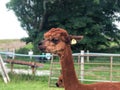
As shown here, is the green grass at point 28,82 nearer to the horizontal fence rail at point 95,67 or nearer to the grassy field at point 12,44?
the horizontal fence rail at point 95,67

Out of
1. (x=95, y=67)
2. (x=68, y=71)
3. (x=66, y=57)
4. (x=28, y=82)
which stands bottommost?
(x=28, y=82)

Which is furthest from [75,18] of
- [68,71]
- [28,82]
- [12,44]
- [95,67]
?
[68,71]

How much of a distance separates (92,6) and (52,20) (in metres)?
3.55

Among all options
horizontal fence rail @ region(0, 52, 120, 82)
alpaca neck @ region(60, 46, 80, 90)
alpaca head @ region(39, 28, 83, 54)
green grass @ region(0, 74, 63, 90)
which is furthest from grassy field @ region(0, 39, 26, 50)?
alpaca neck @ region(60, 46, 80, 90)

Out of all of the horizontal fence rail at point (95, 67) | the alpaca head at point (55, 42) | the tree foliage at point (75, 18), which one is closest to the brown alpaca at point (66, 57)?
the alpaca head at point (55, 42)

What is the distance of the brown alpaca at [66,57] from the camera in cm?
535

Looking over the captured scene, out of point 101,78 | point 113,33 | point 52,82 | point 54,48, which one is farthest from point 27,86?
point 113,33

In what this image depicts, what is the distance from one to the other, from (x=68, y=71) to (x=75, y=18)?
27.5 metres

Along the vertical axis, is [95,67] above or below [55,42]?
below

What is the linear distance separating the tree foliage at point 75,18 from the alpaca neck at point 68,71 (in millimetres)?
26146

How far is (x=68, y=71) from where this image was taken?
5391mm

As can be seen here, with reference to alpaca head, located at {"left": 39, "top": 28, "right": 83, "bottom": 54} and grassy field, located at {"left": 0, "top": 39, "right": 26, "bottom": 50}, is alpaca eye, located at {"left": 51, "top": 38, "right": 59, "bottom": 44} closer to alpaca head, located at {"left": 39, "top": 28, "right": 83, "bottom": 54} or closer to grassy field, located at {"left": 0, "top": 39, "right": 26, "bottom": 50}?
alpaca head, located at {"left": 39, "top": 28, "right": 83, "bottom": 54}

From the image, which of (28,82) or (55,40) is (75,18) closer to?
(28,82)

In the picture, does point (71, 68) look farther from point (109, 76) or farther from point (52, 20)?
point (52, 20)
